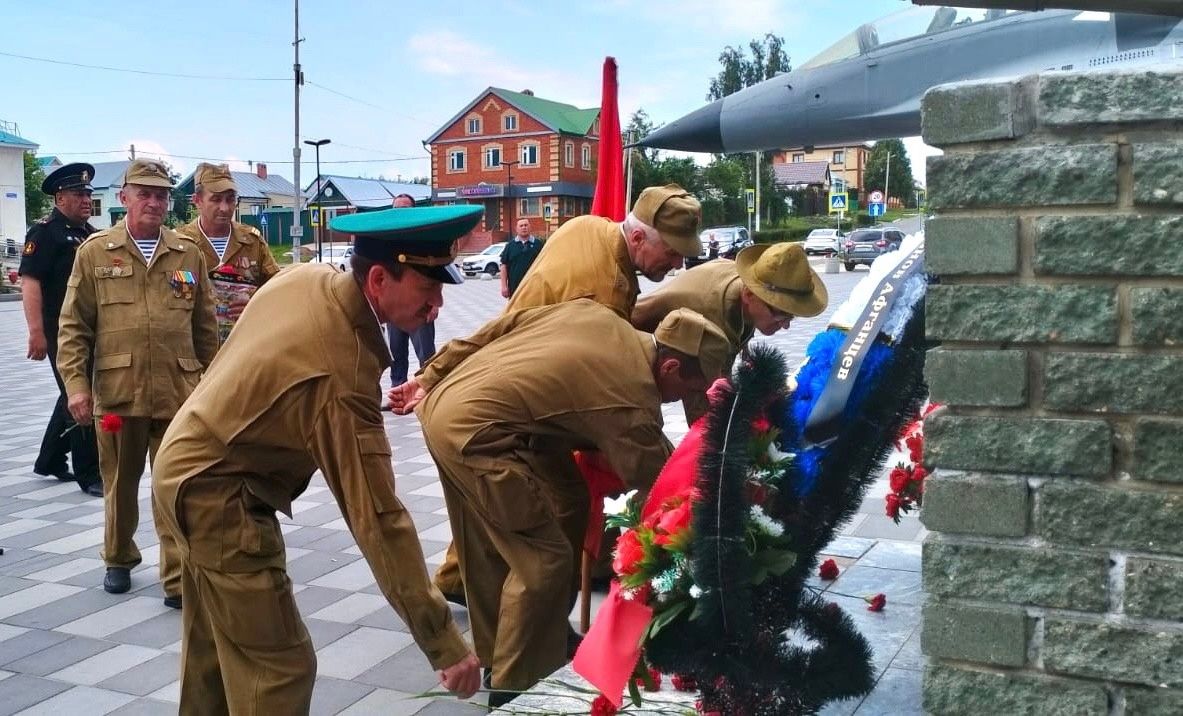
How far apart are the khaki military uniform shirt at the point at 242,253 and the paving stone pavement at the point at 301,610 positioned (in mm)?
1423

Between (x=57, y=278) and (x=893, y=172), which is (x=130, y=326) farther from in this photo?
(x=893, y=172)

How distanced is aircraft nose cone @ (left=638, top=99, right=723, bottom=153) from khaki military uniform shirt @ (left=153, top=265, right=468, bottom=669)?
7.10 metres

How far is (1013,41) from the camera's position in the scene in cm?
757

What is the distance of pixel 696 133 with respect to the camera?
31.9 feet

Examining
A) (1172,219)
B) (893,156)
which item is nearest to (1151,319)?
(1172,219)

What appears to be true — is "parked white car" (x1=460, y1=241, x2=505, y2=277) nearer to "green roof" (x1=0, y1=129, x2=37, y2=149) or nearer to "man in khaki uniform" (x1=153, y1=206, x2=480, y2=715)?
"green roof" (x1=0, y1=129, x2=37, y2=149)

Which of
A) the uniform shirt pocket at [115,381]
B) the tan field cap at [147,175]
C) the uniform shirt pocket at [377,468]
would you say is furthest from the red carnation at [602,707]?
the tan field cap at [147,175]

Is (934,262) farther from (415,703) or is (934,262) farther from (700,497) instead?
(415,703)

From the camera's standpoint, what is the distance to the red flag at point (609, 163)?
627cm

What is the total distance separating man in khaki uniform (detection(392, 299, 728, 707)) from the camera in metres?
3.47

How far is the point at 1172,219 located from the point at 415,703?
2.85 meters

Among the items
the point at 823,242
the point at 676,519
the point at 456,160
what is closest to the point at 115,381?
the point at 676,519

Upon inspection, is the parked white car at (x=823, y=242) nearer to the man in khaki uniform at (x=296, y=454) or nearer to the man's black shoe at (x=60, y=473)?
the man's black shoe at (x=60, y=473)

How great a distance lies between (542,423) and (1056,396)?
5.93 ft
